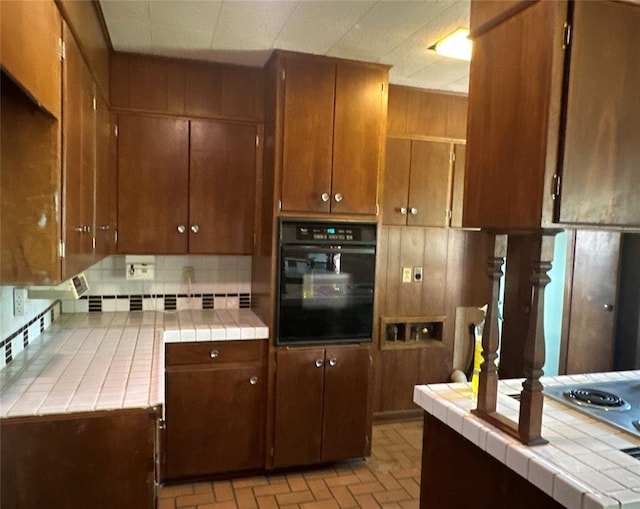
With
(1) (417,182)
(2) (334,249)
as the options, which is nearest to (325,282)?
(2) (334,249)

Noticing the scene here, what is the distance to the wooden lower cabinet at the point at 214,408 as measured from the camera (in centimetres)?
262

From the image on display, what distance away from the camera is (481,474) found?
145cm

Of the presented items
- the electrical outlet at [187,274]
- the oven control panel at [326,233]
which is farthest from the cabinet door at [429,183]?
the electrical outlet at [187,274]

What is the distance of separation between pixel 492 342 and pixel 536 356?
0.22m

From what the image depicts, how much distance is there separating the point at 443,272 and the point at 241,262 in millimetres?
1566

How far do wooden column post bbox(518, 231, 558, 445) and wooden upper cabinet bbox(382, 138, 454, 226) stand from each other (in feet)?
6.98

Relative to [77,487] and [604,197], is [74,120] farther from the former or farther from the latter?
[604,197]

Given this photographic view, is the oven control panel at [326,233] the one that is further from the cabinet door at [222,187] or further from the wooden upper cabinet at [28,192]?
the wooden upper cabinet at [28,192]

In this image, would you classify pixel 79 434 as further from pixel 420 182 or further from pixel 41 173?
pixel 420 182

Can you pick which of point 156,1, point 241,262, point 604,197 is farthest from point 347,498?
point 156,1

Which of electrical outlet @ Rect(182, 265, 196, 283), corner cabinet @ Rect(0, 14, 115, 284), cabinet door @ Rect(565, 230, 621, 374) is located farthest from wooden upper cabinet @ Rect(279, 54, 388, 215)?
cabinet door @ Rect(565, 230, 621, 374)

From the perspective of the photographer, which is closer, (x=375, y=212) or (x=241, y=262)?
(x=375, y=212)

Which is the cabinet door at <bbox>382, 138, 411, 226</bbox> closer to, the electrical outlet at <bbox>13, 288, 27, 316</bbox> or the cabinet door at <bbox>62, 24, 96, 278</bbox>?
the cabinet door at <bbox>62, 24, 96, 278</bbox>

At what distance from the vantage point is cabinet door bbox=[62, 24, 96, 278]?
62.2 inches
